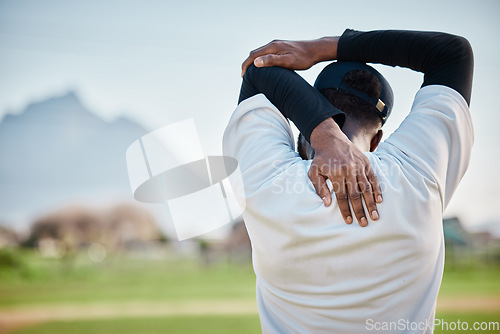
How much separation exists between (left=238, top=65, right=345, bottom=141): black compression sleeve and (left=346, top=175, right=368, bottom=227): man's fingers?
0.14 metres

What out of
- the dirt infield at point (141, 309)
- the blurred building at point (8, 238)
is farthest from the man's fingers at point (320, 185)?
the blurred building at point (8, 238)

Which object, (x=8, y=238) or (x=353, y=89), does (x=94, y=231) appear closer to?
(x=8, y=238)

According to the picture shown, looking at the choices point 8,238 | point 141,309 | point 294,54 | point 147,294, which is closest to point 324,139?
point 294,54

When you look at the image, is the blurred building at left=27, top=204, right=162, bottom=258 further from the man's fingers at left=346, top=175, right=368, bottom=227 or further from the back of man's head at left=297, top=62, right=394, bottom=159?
the man's fingers at left=346, top=175, right=368, bottom=227

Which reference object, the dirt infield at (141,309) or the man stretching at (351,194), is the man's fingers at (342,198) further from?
the dirt infield at (141,309)

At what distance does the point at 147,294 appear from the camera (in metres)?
17.2

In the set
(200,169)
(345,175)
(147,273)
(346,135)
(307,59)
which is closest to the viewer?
(345,175)

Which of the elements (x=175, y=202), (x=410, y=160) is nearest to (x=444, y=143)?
(x=410, y=160)

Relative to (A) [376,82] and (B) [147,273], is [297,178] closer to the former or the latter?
(A) [376,82]

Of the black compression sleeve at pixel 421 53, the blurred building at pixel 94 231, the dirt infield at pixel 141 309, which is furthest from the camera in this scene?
the blurred building at pixel 94 231

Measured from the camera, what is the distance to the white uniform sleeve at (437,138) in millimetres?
874

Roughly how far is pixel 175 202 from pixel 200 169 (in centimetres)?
15

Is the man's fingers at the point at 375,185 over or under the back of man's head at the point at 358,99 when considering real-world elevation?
under

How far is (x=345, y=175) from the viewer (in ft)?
2.76
